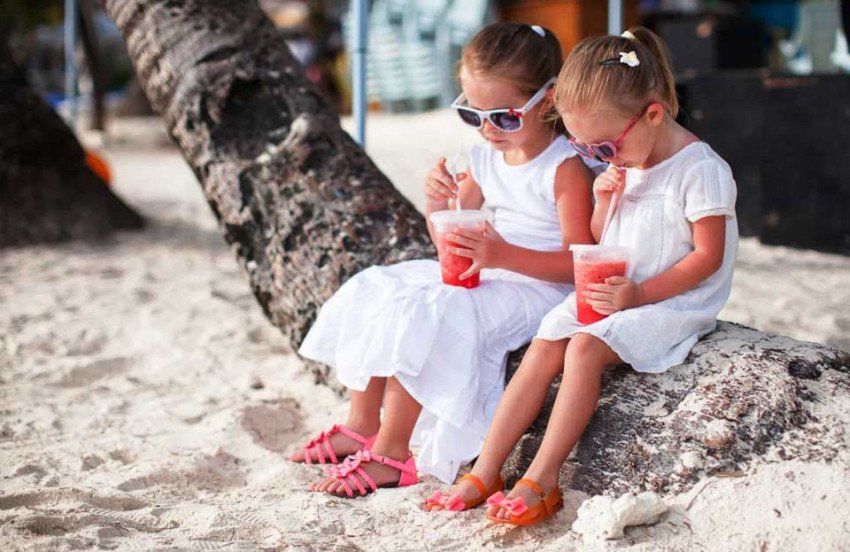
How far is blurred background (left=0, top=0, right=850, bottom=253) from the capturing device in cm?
539

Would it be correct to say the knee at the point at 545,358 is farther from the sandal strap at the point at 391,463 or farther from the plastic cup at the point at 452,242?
the sandal strap at the point at 391,463

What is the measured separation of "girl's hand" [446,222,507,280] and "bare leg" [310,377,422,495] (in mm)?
385

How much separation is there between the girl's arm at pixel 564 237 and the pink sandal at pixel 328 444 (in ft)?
1.80

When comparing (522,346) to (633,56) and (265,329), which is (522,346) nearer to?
(633,56)

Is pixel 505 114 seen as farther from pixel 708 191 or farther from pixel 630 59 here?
pixel 708 191

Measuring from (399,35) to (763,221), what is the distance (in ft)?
28.0

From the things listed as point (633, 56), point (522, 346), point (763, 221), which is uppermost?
point (633, 56)

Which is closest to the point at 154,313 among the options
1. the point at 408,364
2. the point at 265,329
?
the point at 265,329

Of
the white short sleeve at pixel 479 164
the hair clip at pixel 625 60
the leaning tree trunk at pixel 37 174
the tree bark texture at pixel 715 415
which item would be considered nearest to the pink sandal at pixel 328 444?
the tree bark texture at pixel 715 415

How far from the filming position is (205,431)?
298 cm

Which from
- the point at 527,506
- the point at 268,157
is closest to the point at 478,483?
the point at 527,506

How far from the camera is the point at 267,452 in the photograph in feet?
9.26

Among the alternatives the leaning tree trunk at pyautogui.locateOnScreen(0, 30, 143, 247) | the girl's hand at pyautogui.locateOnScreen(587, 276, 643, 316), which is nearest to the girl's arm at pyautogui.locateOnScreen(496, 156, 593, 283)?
→ the girl's hand at pyautogui.locateOnScreen(587, 276, 643, 316)

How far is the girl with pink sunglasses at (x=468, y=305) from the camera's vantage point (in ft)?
8.16
